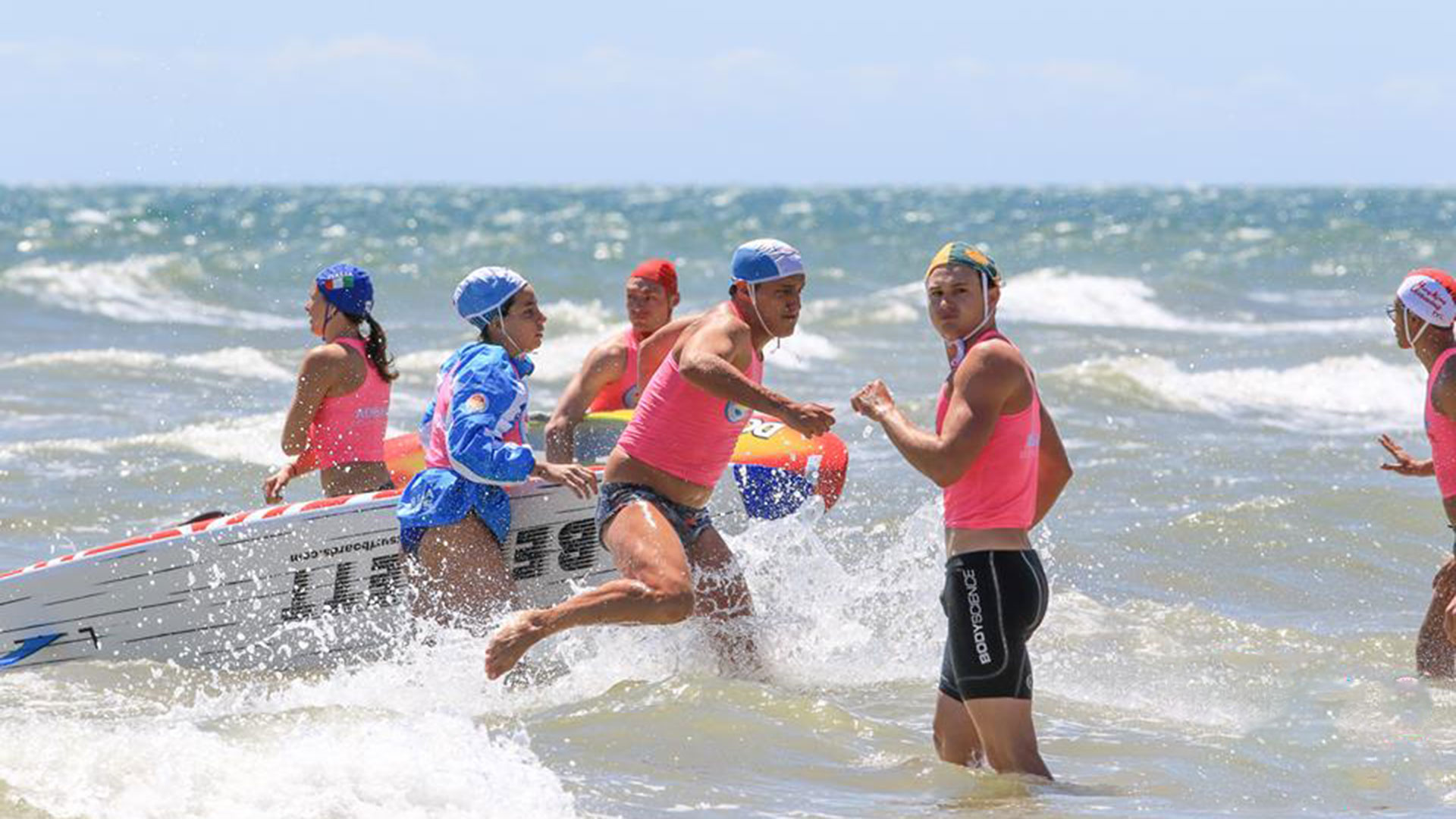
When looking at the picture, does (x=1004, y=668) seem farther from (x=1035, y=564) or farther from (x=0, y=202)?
(x=0, y=202)

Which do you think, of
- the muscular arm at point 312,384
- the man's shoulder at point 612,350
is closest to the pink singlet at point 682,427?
the muscular arm at point 312,384

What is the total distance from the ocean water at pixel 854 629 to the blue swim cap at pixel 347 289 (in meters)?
1.33

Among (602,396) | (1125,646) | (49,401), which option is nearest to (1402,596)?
(1125,646)

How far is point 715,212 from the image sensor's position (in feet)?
220

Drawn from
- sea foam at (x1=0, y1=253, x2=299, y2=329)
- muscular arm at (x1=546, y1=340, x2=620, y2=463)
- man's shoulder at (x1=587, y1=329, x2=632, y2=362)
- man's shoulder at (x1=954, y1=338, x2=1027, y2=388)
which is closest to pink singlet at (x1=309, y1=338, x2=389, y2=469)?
muscular arm at (x1=546, y1=340, x2=620, y2=463)

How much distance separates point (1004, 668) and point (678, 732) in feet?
4.96

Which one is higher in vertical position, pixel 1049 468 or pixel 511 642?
pixel 1049 468

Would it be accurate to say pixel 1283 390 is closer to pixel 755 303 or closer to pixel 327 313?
pixel 327 313

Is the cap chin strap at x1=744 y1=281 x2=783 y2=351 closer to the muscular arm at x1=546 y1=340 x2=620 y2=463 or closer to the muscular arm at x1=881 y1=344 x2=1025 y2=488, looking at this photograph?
the muscular arm at x1=881 y1=344 x2=1025 y2=488

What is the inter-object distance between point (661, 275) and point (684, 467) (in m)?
2.23

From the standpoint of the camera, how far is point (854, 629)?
25.7ft

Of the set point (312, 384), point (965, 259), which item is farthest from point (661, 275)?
point (965, 259)

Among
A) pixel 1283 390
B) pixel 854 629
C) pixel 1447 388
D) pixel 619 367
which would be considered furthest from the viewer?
pixel 1283 390

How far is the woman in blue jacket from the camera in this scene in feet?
21.0
